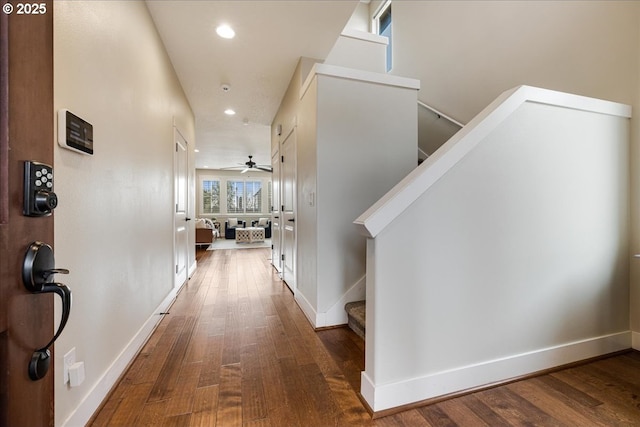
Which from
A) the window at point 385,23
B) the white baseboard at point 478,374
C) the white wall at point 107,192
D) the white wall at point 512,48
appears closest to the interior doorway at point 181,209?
the white wall at point 107,192

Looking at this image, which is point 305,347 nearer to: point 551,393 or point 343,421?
point 343,421

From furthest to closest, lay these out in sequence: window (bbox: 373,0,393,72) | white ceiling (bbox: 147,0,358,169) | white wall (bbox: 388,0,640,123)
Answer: window (bbox: 373,0,393,72)
white ceiling (bbox: 147,0,358,169)
white wall (bbox: 388,0,640,123)

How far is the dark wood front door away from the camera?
46 centimetres

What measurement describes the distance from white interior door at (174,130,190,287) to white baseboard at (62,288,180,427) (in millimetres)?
1151

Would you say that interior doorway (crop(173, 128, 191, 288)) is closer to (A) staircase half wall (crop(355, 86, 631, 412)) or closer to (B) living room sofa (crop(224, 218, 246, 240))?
(A) staircase half wall (crop(355, 86, 631, 412))

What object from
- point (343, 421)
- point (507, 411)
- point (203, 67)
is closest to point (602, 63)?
point (507, 411)

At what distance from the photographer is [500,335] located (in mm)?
1625

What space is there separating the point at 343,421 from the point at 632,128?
8.96 feet

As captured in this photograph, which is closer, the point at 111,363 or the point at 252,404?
the point at 252,404

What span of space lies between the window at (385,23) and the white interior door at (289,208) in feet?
8.77

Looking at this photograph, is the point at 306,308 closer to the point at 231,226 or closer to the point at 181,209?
the point at 181,209

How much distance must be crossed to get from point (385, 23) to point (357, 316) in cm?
524

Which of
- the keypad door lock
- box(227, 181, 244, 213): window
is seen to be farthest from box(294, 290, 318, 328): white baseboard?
box(227, 181, 244, 213): window

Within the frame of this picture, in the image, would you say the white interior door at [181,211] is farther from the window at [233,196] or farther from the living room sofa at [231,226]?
the window at [233,196]
